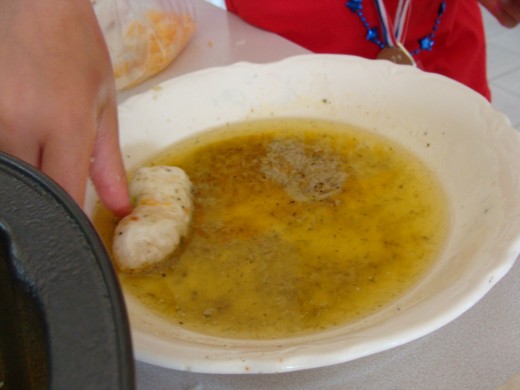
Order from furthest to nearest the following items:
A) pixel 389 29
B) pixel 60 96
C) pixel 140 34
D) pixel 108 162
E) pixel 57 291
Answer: pixel 389 29 → pixel 140 34 → pixel 108 162 → pixel 60 96 → pixel 57 291

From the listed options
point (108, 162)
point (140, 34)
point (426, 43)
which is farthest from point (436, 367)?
point (426, 43)

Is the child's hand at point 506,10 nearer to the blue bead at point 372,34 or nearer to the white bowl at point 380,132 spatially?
the blue bead at point 372,34

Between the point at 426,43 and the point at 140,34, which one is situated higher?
the point at 140,34

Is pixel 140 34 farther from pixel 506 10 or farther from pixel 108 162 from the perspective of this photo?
pixel 506 10

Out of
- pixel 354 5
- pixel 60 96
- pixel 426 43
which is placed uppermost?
pixel 60 96

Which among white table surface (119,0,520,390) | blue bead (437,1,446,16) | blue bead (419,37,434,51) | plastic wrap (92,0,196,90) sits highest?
plastic wrap (92,0,196,90)

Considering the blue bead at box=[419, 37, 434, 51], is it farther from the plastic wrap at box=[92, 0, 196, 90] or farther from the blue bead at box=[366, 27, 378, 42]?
the plastic wrap at box=[92, 0, 196, 90]

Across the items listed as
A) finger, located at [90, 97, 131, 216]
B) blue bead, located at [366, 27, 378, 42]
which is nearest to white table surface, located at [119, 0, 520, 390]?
finger, located at [90, 97, 131, 216]
